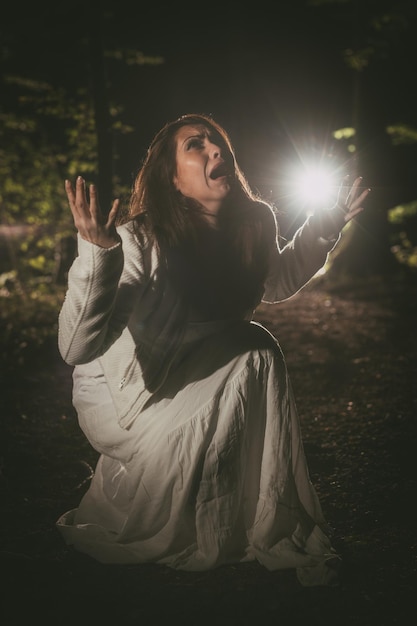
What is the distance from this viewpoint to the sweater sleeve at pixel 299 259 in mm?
2893

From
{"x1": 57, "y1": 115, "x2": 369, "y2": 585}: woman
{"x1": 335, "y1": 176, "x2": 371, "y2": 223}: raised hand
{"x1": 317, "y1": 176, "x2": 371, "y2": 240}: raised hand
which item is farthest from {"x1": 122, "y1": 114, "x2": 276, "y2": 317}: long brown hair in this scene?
{"x1": 335, "y1": 176, "x2": 371, "y2": 223}: raised hand

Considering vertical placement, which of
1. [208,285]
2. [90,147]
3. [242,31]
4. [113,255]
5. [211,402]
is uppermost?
[242,31]

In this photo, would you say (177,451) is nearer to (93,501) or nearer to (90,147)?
(93,501)

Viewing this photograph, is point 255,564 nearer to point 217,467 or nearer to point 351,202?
point 217,467

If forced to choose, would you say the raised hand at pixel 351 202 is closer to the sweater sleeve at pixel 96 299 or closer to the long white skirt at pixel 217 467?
the long white skirt at pixel 217 467

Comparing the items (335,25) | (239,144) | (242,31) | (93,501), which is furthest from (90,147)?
(93,501)

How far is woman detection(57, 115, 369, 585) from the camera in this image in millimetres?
2463

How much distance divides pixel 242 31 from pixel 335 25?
1825 millimetres

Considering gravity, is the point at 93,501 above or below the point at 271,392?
below

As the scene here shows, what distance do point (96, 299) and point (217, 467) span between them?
35.8 inches

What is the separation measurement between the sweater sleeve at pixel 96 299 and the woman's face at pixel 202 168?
493 millimetres

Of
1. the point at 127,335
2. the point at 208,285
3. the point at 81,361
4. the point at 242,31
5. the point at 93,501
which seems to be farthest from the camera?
the point at 242,31

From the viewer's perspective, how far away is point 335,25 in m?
11.0

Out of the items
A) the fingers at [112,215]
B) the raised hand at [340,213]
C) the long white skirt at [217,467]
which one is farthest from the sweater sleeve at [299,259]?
the fingers at [112,215]
